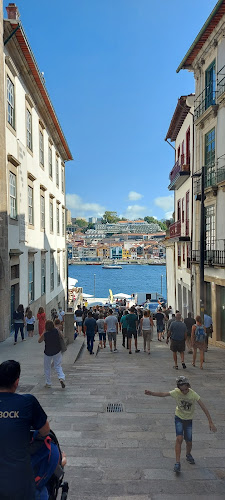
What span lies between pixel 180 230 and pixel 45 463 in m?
23.5

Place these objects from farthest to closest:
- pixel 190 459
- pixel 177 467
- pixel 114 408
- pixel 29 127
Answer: pixel 29 127
pixel 114 408
pixel 190 459
pixel 177 467

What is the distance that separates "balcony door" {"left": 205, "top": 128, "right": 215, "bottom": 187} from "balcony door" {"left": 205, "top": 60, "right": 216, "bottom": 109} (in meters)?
1.43

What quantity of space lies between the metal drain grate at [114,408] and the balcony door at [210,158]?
1252 cm

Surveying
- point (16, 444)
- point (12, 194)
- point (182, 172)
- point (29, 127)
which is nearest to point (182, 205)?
point (182, 172)

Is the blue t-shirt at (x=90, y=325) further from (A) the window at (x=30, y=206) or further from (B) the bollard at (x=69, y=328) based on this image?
(A) the window at (x=30, y=206)

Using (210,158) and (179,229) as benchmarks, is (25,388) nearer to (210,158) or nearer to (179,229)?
(210,158)

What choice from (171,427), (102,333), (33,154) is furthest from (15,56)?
(171,427)

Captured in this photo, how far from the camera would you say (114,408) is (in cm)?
693

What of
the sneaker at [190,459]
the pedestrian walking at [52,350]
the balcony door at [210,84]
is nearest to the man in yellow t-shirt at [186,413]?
the sneaker at [190,459]

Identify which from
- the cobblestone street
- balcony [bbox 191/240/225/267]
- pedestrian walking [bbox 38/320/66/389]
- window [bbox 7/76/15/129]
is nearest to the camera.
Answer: the cobblestone street

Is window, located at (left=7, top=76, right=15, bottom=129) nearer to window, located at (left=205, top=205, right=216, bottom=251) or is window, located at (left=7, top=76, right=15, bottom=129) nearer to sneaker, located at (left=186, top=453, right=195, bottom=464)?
window, located at (left=205, top=205, right=216, bottom=251)

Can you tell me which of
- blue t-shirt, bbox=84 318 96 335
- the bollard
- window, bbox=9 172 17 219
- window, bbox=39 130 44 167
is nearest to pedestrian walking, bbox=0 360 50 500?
blue t-shirt, bbox=84 318 96 335

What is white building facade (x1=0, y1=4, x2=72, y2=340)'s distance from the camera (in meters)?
15.6

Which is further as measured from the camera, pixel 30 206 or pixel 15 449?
pixel 30 206
